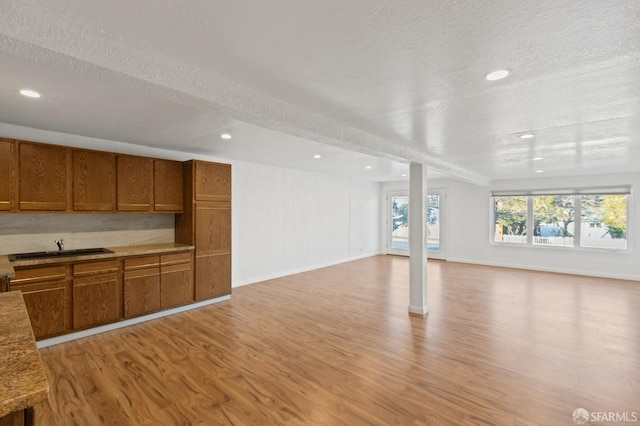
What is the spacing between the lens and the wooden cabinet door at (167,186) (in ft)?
14.1

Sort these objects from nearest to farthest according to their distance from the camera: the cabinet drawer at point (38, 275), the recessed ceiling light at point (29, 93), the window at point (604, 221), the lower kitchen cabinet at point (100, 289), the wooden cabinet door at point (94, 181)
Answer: the recessed ceiling light at point (29, 93), the cabinet drawer at point (38, 275), the lower kitchen cabinet at point (100, 289), the wooden cabinet door at point (94, 181), the window at point (604, 221)

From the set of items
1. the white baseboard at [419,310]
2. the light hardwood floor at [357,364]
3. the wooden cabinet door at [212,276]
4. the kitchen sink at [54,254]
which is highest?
the kitchen sink at [54,254]

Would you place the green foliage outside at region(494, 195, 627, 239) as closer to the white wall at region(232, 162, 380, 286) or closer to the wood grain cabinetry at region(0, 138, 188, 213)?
the white wall at region(232, 162, 380, 286)

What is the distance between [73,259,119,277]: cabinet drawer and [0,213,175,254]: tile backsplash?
644mm

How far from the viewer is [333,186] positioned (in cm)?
802

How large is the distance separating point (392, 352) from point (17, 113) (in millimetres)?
4467

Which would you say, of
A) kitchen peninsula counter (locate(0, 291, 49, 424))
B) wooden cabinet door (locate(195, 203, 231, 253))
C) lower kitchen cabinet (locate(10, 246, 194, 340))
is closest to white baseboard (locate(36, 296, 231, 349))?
lower kitchen cabinet (locate(10, 246, 194, 340))

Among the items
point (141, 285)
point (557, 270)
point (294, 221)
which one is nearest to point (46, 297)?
point (141, 285)

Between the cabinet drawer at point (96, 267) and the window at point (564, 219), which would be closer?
the cabinet drawer at point (96, 267)

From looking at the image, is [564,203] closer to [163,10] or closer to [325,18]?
[325,18]

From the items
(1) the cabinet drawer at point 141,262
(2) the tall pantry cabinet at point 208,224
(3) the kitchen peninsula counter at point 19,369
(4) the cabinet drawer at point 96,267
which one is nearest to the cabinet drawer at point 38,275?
(4) the cabinet drawer at point 96,267

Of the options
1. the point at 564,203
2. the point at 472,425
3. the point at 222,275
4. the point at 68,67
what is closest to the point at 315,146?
the point at 222,275

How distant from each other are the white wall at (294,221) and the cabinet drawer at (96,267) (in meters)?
2.21

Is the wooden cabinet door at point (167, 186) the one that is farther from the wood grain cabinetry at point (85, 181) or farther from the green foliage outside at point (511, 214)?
the green foliage outside at point (511, 214)
